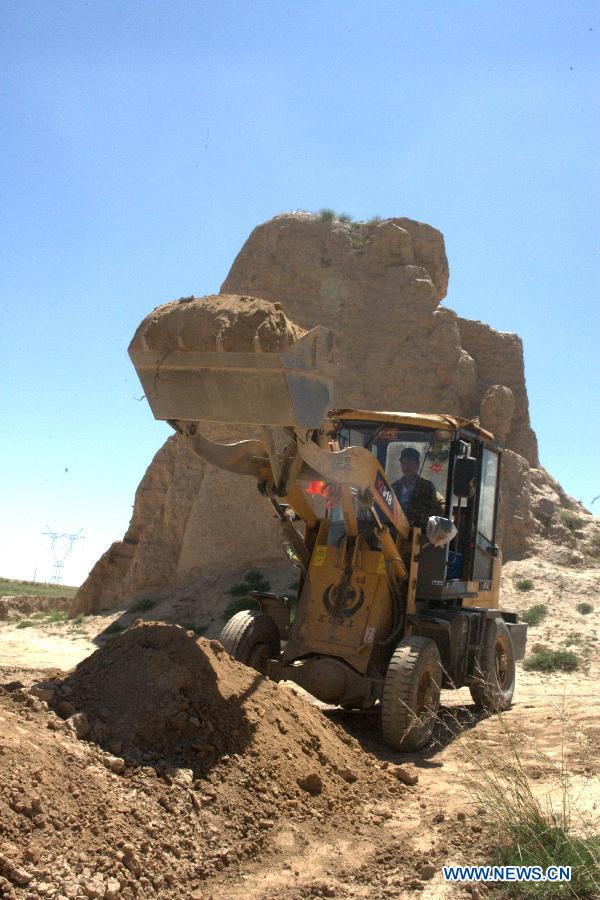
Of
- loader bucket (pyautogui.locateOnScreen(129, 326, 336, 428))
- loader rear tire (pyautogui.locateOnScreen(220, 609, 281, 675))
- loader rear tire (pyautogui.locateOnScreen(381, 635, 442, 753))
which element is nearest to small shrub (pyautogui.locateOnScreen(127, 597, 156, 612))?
loader rear tire (pyautogui.locateOnScreen(220, 609, 281, 675))

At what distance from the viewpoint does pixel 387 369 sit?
21094 millimetres

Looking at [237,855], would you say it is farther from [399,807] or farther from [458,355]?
[458,355]

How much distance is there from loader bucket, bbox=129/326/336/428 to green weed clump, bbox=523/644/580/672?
9054mm

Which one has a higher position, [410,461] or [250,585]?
[410,461]

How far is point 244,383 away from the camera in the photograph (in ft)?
22.6

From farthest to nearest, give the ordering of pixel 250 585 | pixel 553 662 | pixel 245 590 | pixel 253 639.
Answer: pixel 250 585, pixel 245 590, pixel 553 662, pixel 253 639

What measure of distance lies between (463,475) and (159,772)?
4.75 m

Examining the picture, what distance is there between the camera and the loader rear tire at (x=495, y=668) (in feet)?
32.8

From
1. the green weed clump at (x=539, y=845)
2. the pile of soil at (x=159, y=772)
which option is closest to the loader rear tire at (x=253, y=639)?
the pile of soil at (x=159, y=772)

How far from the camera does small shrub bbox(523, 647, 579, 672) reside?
48.1 feet

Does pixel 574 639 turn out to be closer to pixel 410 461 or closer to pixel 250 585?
pixel 250 585

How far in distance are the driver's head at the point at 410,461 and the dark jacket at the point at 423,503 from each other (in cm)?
12

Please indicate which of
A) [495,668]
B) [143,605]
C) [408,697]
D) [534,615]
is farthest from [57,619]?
[408,697]

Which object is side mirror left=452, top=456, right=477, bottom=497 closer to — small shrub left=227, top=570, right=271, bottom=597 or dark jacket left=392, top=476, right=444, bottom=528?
dark jacket left=392, top=476, right=444, bottom=528
